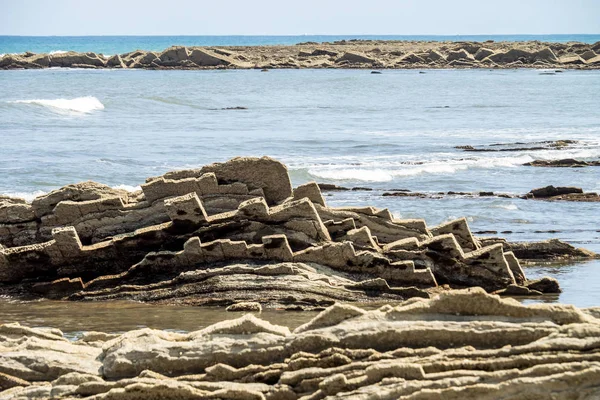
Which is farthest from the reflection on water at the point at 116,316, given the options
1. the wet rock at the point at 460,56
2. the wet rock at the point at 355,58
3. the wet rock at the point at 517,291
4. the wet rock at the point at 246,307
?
the wet rock at the point at 460,56

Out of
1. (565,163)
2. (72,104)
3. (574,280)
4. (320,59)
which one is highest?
(574,280)

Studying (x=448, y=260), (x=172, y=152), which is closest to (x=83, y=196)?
(x=448, y=260)

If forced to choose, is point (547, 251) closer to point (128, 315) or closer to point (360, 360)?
point (128, 315)

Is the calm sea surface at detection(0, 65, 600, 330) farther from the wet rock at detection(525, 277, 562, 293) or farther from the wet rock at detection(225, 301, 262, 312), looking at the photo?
the wet rock at detection(225, 301, 262, 312)

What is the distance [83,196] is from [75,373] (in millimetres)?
8043

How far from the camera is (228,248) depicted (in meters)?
15.9

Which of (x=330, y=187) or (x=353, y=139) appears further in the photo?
(x=353, y=139)

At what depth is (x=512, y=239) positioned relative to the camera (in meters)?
22.0

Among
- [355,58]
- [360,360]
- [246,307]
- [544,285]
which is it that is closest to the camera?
[360,360]

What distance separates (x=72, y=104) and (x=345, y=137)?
19.5 meters

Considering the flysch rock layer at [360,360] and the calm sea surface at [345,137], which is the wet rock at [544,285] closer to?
the calm sea surface at [345,137]

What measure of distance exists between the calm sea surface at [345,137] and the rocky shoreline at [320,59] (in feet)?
95.3

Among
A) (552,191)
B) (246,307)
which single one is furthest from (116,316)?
(552,191)

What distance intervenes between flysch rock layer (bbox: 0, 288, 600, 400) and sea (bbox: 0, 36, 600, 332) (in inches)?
235
